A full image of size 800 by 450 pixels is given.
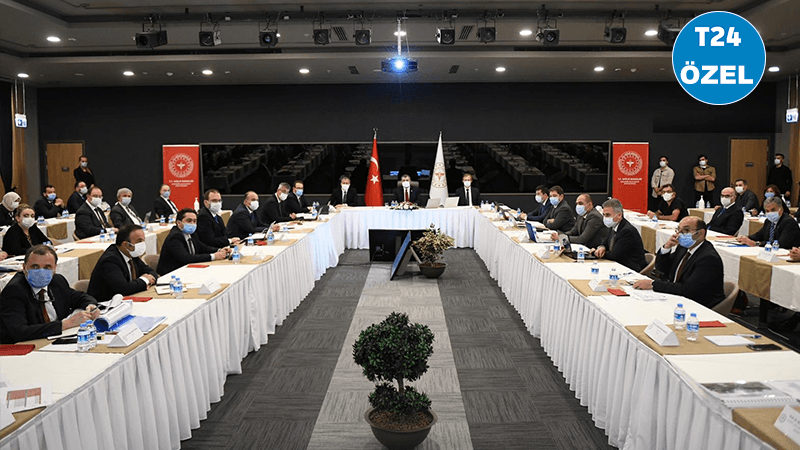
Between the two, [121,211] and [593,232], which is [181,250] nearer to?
[121,211]

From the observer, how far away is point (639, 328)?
3324 millimetres

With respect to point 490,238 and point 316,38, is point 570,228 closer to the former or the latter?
point 490,238

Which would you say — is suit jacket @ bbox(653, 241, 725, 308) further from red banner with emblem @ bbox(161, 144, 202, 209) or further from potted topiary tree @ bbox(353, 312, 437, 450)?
red banner with emblem @ bbox(161, 144, 202, 209)

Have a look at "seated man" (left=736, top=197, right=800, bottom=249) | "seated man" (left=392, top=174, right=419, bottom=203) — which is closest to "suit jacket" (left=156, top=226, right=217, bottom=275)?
"seated man" (left=736, top=197, right=800, bottom=249)

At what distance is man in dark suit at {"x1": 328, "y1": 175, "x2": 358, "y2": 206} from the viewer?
38.5ft

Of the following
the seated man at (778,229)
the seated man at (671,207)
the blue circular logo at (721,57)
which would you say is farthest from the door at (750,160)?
the blue circular logo at (721,57)

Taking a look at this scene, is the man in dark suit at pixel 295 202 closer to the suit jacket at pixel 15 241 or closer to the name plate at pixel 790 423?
the suit jacket at pixel 15 241

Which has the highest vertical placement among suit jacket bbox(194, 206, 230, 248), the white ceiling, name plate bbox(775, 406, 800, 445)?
the white ceiling

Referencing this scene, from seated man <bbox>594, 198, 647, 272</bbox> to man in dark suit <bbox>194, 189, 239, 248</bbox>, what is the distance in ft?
13.0

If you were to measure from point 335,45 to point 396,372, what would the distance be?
802 centimetres

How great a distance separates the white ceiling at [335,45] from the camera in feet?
26.6

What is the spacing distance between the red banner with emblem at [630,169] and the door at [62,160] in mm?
12030

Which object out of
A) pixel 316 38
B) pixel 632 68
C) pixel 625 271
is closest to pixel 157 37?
pixel 316 38

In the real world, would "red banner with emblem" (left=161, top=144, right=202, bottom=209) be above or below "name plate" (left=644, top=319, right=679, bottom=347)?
above
